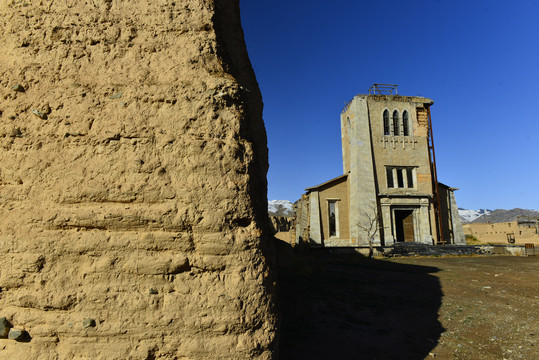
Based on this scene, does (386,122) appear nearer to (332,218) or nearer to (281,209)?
(332,218)

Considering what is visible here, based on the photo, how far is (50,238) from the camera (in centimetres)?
229

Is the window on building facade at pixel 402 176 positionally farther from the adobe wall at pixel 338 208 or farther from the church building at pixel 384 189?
the adobe wall at pixel 338 208

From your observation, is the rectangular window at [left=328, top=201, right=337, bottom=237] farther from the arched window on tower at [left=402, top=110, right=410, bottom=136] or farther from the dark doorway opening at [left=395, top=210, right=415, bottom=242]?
the arched window on tower at [left=402, top=110, right=410, bottom=136]

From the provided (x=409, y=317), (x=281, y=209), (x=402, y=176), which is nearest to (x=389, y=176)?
(x=402, y=176)

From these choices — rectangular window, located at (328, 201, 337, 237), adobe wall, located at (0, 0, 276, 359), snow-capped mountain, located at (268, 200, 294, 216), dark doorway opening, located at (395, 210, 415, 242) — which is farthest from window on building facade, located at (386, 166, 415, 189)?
snow-capped mountain, located at (268, 200, 294, 216)

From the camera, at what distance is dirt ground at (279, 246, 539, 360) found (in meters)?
3.78

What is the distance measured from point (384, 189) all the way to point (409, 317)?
16.1m

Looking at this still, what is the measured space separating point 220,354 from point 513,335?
4296 millimetres

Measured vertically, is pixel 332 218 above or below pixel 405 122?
below

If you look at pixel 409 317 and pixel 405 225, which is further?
pixel 405 225

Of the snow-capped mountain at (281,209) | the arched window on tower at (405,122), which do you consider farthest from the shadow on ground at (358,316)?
the snow-capped mountain at (281,209)

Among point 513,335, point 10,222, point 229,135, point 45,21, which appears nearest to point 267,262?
point 229,135

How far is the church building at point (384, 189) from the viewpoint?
777 inches

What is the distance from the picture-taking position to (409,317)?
200 inches
